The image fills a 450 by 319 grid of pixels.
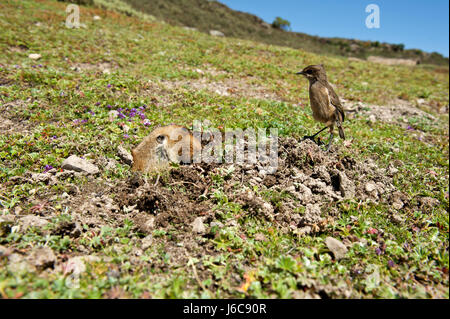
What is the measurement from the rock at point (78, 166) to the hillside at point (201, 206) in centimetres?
4

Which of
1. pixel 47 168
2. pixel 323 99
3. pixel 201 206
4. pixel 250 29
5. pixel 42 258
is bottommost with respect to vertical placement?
pixel 42 258

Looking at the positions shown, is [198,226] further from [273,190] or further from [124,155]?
[124,155]

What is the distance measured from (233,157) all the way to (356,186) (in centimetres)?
233

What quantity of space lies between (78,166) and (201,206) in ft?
7.83

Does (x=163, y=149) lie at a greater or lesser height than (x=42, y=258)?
greater

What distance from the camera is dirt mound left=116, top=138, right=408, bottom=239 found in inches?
156

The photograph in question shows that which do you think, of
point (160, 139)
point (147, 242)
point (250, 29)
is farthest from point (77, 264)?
point (250, 29)

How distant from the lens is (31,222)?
3432 mm

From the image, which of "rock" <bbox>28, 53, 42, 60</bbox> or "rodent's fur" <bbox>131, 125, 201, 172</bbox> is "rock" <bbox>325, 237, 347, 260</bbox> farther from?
"rock" <bbox>28, 53, 42, 60</bbox>

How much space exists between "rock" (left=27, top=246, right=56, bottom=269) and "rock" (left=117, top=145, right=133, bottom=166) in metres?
2.28

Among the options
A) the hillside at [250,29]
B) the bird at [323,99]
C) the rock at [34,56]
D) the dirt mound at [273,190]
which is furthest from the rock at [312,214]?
the hillside at [250,29]

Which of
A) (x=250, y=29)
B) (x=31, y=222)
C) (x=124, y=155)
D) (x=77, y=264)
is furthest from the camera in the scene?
(x=250, y=29)

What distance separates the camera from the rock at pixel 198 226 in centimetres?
369

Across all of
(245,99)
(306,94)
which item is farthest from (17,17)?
(306,94)
